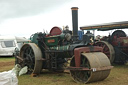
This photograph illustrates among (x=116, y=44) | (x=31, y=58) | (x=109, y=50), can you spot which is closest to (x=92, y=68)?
(x=31, y=58)

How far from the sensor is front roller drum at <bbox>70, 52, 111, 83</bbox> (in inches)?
216

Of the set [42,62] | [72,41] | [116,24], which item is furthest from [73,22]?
[116,24]

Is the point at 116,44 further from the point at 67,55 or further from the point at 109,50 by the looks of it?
the point at 67,55

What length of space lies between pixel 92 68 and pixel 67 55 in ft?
4.72

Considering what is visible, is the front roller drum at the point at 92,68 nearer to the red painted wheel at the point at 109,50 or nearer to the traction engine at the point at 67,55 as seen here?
the traction engine at the point at 67,55

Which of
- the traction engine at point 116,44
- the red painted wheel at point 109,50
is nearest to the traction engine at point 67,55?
the red painted wheel at point 109,50

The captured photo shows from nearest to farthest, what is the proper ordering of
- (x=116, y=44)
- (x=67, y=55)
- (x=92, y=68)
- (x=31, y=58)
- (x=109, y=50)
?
(x=92, y=68)
(x=67, y=55)
(x=31, y=58)
(x=109, y=50)
(x=116, y=44)

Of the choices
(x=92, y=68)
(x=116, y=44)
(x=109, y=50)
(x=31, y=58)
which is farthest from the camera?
(x=116, y=44)

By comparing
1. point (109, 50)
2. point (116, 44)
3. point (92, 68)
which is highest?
point (116, 44)

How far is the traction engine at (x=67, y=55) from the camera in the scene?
567 centimetres

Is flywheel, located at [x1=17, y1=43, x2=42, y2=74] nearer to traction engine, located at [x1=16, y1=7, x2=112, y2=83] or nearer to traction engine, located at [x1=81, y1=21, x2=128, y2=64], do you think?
traction engine, located at [x1=16, y1=7, x2=112, y2=83]

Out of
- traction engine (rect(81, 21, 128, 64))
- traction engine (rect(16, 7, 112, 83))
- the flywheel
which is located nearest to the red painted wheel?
traction engine (rect(81, 21, 128, 64))

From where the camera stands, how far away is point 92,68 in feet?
17.8

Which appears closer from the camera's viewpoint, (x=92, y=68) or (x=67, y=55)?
(x=92, y=68)
